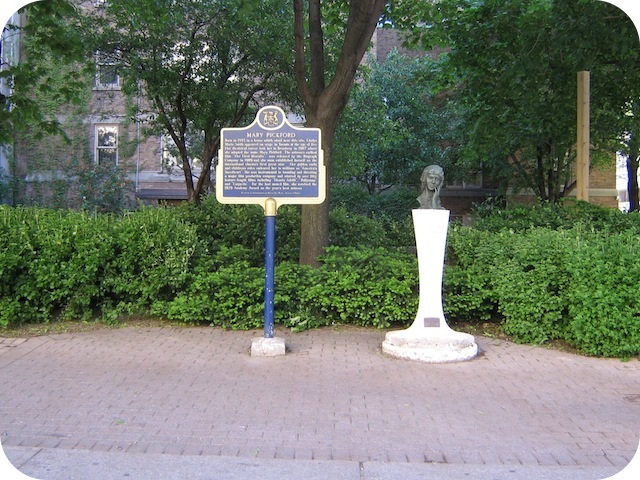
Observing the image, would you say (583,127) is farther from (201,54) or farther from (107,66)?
(107,66)

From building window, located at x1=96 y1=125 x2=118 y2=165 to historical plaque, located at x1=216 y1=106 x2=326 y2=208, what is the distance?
1989 centimetres

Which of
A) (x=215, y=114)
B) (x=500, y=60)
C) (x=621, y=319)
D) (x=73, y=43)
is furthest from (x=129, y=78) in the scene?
(x=621, y=319)

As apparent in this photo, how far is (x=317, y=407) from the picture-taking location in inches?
204

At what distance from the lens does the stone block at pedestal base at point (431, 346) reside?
21.8 feet

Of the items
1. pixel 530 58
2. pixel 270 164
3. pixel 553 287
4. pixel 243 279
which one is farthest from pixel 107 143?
pixel 553 287

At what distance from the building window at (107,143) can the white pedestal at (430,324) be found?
2101 centimetres

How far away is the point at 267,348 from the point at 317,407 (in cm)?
166

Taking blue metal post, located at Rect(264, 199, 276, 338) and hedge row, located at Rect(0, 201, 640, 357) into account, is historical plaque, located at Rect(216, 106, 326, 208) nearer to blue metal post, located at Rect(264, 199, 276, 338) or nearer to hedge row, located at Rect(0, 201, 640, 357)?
blue metal post, located at Rect(264, 199, 276, 338)

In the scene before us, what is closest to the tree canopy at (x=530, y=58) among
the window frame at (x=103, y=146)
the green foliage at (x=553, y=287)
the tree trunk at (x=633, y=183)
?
the green foliage at (x=553, y=287)

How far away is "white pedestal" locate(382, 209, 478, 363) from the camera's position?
6.67 m

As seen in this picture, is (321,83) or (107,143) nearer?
(321,83)

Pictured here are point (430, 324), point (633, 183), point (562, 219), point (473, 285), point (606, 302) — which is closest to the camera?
point (606, 302)

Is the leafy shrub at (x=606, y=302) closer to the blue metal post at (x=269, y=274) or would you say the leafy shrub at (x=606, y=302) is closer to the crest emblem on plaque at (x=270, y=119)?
the blue metal post at (x=269, y=274)

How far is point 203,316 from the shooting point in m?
7.92
